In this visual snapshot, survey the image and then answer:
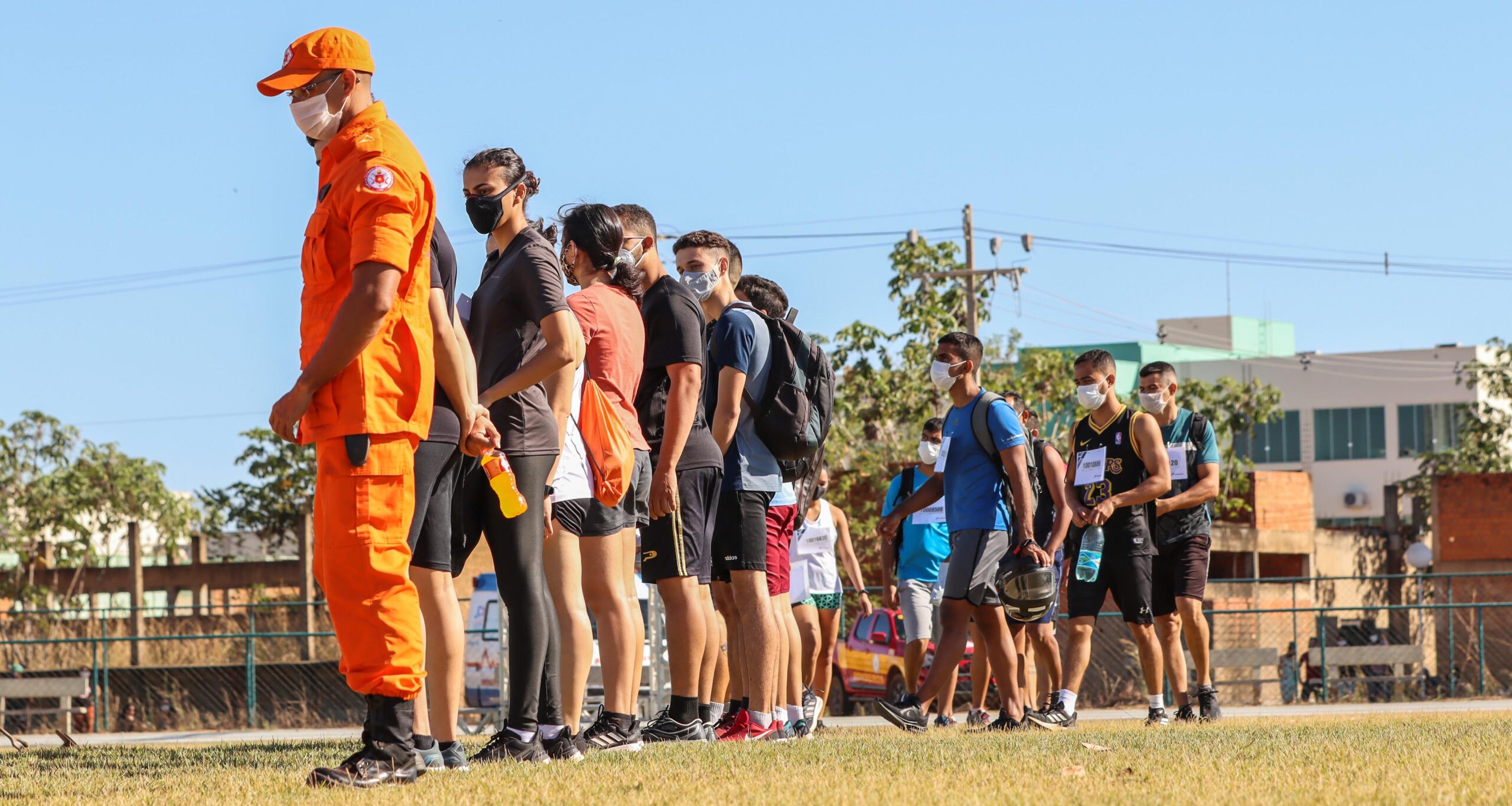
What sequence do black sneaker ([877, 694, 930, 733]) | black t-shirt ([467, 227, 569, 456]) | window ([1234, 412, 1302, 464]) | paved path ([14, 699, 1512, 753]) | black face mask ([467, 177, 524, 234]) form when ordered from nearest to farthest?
1. black t-shirt ([467, 227, 569, 456])
2. black face mask ([467, 177, 524, 234])
3. black sneaker ([877, 694, 930, 733])
4. paved path ([14, 699, 1512, 753])
5. window ([1234, 412, 1302, 464])

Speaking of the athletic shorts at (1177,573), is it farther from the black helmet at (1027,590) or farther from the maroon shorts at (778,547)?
the maroon shorts at (778,547)


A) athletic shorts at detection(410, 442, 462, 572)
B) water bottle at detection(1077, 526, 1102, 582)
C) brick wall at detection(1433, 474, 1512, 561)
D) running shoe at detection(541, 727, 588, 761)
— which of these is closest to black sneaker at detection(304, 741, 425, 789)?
athletic shorts at detection(410, 442, 462, 572)

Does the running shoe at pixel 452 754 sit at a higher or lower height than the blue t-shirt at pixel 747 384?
lower

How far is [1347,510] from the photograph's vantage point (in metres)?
69.2

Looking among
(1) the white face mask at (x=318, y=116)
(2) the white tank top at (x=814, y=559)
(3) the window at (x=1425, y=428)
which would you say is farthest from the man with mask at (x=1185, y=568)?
(3) the window at (x=1425, y=428)

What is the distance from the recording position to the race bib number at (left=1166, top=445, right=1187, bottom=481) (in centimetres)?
1016

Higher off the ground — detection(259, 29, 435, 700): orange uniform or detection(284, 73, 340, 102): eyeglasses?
detection(284, 73, 340, 102): eyeglasses

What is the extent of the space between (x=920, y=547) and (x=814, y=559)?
1.04m

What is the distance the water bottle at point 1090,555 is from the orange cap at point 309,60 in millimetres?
5630

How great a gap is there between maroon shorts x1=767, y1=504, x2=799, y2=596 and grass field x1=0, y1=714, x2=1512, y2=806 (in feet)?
4.60

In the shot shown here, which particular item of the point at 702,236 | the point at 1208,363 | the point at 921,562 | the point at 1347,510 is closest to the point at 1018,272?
the point at 921,562

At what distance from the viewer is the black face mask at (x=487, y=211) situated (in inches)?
→ 246

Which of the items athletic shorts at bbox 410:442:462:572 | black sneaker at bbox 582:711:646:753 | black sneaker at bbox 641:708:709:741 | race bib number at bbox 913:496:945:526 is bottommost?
black sneaker at bbox 641:708:709:741

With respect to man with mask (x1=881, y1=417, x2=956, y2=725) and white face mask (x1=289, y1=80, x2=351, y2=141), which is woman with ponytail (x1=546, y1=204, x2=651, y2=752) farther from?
man with mask (x1=881, y1=417, x2=956, y2=725)
